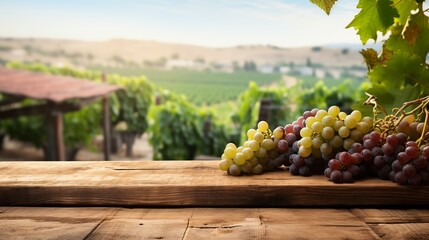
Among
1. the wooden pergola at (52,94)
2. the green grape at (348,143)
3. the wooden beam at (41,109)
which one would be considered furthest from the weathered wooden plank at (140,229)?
the wooden beam at (41,109)

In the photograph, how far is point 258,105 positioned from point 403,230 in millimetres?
3987

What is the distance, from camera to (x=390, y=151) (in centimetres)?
77

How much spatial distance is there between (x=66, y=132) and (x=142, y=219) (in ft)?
24.4

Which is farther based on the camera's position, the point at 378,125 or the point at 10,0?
the point at 10,0

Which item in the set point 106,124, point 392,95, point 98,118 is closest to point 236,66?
point 106,124

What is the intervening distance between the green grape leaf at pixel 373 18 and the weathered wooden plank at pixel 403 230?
348 mm

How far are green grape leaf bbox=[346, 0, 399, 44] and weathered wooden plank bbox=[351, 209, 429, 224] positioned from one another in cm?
31

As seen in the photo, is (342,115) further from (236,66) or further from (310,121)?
(236,66)

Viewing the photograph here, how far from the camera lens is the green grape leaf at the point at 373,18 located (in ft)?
2.66

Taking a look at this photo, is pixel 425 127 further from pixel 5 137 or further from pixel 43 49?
pixel 43 49

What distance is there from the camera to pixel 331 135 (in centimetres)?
82

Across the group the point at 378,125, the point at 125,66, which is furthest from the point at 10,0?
the point at 378,125

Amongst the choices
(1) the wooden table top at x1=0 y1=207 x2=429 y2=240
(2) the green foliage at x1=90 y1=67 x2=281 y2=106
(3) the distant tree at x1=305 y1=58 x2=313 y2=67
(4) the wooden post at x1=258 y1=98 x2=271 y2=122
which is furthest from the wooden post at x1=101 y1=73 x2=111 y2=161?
(1) the wooden table top at x1=0 y1=207 x2=429 y2=240

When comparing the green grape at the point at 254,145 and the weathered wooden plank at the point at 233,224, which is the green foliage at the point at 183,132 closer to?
the green grape at the point at 254,145
